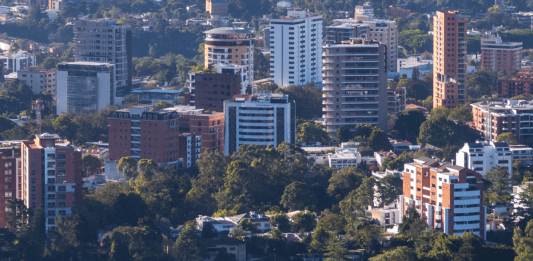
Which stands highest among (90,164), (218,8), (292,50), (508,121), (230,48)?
(218,8)

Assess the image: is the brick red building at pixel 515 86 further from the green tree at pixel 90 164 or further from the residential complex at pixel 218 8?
the residential complex at pixel 218 8

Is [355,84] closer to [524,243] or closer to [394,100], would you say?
[394,100]

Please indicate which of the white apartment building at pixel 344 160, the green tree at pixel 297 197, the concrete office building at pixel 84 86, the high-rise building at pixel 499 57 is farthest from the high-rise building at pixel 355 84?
the high-rise building at pixel 499 57

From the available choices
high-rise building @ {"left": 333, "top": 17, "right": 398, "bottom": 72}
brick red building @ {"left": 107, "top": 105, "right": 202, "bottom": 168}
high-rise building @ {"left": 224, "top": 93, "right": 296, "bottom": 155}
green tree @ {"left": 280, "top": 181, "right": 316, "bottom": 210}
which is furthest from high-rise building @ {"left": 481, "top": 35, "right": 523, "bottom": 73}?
green tree @ {"left": 280, "top": 181, "right": 316, "bottom": 210}

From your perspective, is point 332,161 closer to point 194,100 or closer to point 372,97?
point 372,97

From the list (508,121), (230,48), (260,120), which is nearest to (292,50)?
(230,48)

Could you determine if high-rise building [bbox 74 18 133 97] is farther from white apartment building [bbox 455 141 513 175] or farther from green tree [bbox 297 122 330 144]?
white apartment building [bbox 455 141 513 175]
